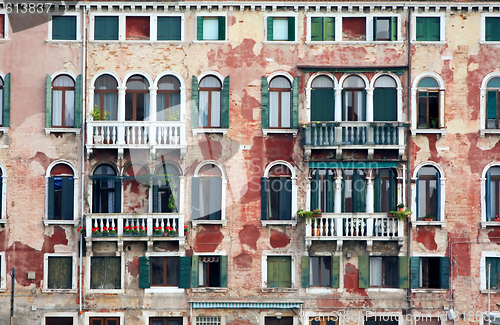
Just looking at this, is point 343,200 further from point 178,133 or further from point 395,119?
point 178,133

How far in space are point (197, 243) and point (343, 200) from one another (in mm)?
6594

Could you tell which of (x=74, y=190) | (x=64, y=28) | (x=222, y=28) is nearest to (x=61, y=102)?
(x=64, y=28)

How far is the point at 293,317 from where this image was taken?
32.3 metres

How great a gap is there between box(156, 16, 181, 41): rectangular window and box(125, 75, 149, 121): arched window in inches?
80.7

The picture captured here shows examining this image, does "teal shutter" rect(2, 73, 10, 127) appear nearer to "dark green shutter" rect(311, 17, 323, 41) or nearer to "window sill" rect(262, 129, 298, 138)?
"window sill" rect(262, 129, 298, 138)

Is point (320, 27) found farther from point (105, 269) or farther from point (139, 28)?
point (105, 269)

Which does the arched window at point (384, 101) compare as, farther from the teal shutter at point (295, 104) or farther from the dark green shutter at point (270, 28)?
the dark green shutter at point (270, 28)

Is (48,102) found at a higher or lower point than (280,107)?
higher

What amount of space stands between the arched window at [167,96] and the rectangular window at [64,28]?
4403mm

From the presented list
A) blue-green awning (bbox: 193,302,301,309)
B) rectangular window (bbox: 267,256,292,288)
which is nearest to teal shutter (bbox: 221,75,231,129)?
rectangular window (bbox: 267,256,292,288)

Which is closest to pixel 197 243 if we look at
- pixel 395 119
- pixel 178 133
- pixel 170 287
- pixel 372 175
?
pixel 170 287

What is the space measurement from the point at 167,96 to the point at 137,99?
1329 millimetres

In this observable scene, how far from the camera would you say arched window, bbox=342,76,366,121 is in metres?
32.7

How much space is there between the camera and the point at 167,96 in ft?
107
